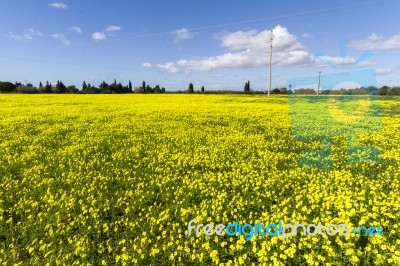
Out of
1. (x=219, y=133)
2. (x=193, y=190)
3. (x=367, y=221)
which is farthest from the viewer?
(x=219, y=133)

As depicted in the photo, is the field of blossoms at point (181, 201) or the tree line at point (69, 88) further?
the tree line at point (69, 88)

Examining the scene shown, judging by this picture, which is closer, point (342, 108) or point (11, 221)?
point (11, 221)

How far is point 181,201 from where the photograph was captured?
7.98 meters

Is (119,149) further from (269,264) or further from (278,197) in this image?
(269,264)

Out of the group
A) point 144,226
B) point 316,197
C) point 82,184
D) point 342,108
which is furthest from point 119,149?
point 342,108

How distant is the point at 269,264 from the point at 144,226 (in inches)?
123

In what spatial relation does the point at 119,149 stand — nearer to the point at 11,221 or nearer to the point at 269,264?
the point at 11,221

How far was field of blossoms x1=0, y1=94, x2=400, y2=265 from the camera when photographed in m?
5.81

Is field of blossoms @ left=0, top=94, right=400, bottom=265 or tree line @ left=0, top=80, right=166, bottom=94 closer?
field of blossoms @ left=0, top=94, right=400, bottom=265

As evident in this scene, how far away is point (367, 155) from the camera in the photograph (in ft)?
40.3

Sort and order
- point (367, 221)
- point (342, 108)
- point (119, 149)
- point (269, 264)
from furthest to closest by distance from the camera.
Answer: point (342, 108) → point (119, 149) → point (367, 221) → point (269, 264)

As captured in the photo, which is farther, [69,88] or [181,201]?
[69,88]

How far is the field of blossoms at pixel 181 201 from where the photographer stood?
581 cm

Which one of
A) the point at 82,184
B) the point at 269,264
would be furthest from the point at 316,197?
the point at 82,184
